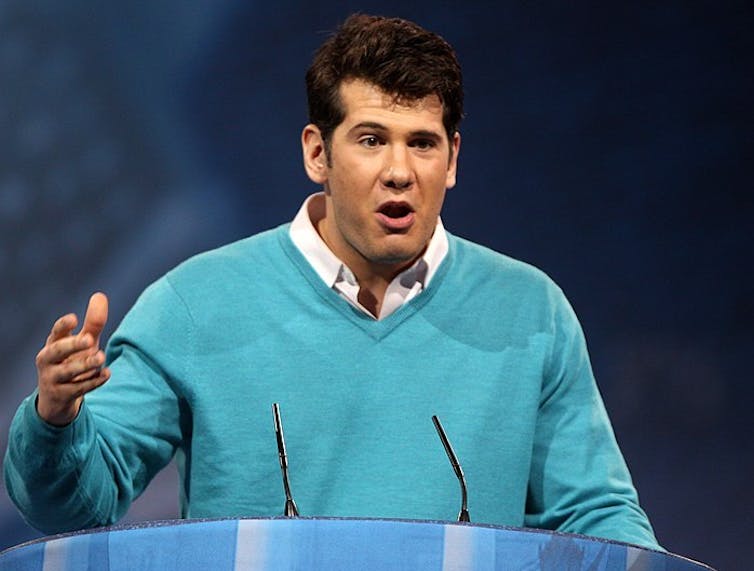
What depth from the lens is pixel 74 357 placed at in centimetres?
139

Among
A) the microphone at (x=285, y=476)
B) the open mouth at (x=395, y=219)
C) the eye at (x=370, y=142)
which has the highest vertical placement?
the eye at (x=370, y=142)

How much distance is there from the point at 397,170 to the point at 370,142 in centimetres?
7

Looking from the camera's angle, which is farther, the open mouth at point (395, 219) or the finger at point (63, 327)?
the open mouth at point (395, 219)

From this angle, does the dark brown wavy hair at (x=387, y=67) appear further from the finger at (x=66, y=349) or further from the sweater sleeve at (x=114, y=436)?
the finger at (x=66, y=349)

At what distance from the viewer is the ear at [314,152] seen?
6.76 feet

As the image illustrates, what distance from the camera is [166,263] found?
250 cm

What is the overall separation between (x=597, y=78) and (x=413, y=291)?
0.95 meters

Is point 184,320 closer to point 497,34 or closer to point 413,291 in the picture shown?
point 413,291

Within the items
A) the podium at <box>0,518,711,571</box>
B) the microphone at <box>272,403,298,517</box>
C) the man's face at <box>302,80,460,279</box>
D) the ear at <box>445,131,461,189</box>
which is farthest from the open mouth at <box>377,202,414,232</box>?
the podium at <box>0,518,711,571</box>

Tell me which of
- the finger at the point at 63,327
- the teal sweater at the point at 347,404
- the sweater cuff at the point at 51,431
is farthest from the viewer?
the teal sweater at the point at 347,404

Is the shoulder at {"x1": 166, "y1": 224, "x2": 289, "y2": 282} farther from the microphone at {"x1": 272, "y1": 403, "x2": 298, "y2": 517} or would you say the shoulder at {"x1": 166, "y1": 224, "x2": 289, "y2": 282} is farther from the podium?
the podium

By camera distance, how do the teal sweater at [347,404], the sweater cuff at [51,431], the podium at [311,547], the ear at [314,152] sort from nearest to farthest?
the podium at [311,547] → the sweater cuff at [51,431] → the teal sweater at [347,404] → the ear at [314,152]

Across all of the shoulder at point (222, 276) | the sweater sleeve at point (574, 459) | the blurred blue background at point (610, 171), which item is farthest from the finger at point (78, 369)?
the blurred blue background at point (610, 171)

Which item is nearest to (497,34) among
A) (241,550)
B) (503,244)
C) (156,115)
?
(503,244)
